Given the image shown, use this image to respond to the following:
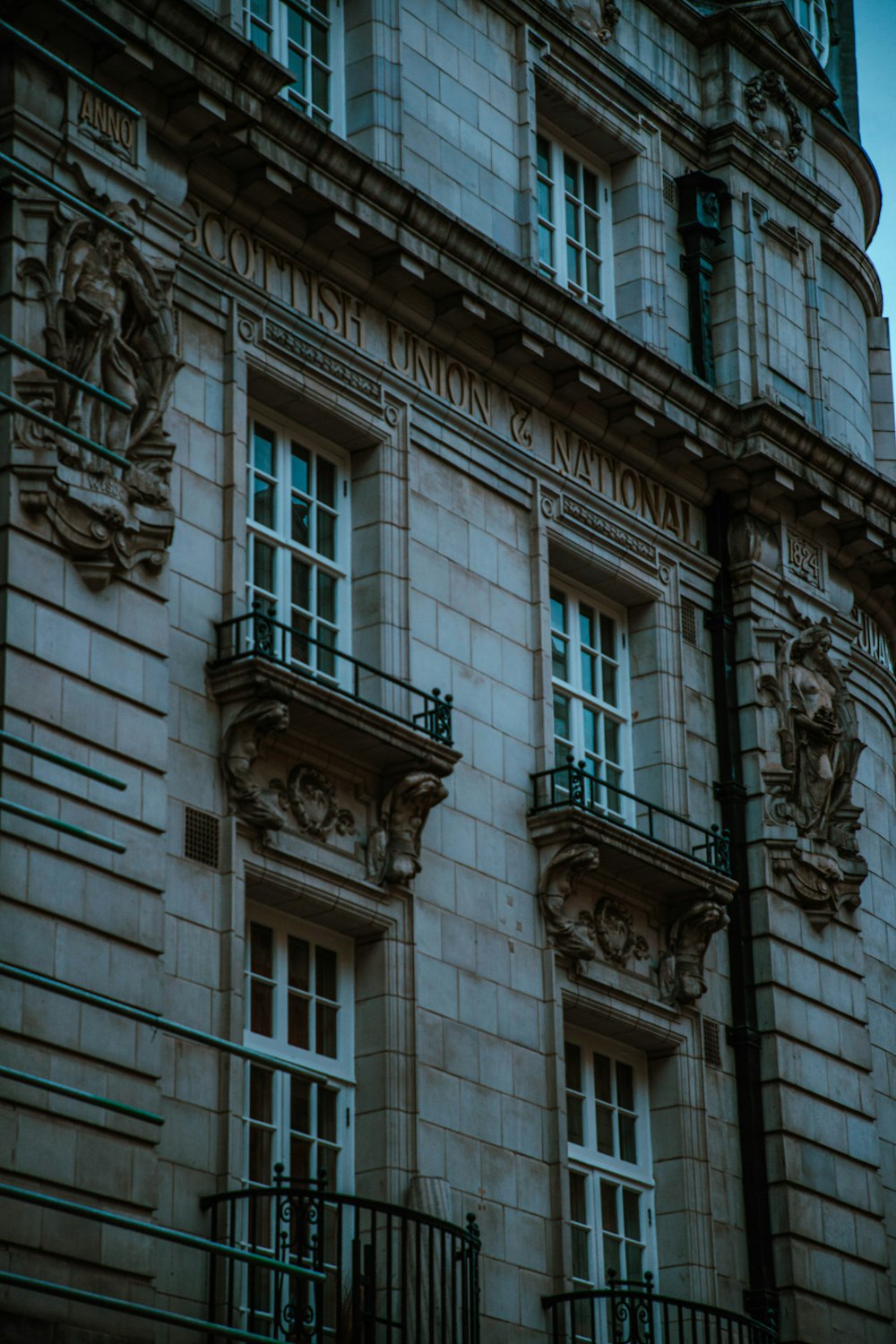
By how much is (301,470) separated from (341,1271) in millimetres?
6971

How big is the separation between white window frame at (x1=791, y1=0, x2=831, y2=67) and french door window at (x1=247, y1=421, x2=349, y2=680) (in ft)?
36.0

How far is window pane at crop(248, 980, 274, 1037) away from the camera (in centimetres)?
2048

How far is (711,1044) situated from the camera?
81.3 feet

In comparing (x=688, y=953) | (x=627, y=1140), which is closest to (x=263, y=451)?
(x=688, y=953)

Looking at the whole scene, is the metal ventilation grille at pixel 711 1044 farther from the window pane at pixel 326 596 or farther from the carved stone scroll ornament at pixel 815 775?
the window pane at pixel 326 596

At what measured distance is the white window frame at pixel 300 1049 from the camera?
66.5 ft

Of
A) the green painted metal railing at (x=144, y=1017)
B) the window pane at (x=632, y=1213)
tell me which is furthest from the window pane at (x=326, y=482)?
the window pane at (x=632, y=1213)

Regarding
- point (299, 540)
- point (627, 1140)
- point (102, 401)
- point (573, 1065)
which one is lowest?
point (627, 1140)

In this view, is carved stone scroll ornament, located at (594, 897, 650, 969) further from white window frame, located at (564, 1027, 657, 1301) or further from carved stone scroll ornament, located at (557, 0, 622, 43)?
carved stone scroll ornament, located at (557, 0, 622, 43)

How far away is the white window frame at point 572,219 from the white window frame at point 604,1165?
746 centimetres

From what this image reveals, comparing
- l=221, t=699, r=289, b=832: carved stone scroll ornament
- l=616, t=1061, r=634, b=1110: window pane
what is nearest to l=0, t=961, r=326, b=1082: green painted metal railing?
l=221, t=699, r=289, b=832: carved stone scroll ornament

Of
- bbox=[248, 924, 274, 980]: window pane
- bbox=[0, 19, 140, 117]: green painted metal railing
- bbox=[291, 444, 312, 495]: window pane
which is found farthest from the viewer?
bbox=[291, 444, 312, 495]: window pane

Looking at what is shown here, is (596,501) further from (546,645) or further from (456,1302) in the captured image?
(456,1302)

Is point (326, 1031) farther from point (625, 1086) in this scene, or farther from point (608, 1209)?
point (625, 1086)
